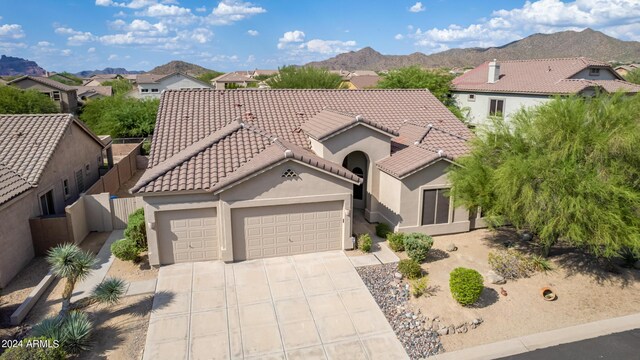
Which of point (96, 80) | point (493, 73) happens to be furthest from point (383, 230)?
point (96, 80)

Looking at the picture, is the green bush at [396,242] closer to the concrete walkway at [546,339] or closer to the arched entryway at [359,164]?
the arched entryway at [359,164]

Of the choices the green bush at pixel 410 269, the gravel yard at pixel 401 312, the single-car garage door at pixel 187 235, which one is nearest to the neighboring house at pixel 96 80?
the single-car garage door at pixel 187 235

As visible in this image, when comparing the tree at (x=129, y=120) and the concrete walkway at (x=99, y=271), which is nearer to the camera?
the concrete walkway at (x=99, y=271)

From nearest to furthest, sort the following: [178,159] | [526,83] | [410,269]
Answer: [410,269]
[178,159]
[526,83]

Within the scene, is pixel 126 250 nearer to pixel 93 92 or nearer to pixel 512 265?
pixel 512 265

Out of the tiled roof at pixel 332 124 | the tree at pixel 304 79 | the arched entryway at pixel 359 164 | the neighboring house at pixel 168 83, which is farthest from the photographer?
the neighboring house at pixel 168 83

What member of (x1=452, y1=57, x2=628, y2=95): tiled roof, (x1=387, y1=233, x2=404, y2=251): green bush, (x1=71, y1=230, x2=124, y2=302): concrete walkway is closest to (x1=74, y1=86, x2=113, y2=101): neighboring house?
(x1=452, y1=57, x2=628, y2=95): tiled roof
